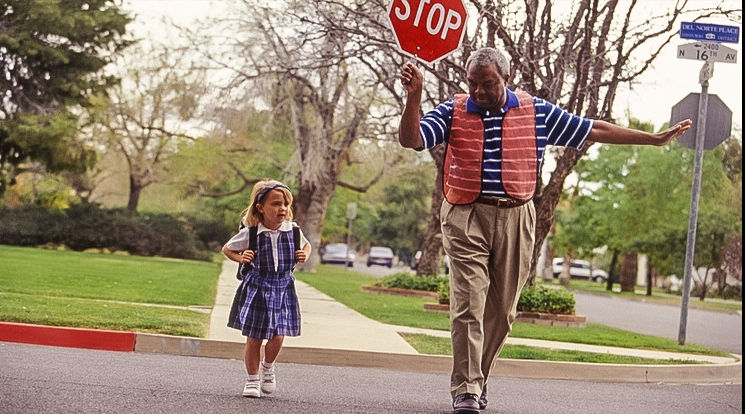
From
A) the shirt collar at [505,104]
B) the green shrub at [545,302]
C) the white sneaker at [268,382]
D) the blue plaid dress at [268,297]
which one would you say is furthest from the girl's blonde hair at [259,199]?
the green shrub at [545,302]

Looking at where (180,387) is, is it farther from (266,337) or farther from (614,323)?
(614,323)

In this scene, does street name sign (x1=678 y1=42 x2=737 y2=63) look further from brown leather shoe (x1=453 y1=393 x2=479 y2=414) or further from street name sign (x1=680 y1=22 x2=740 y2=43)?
brown leather shoe (x1=453 y1=393 x2=479 y2=414)

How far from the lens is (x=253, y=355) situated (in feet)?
20.7

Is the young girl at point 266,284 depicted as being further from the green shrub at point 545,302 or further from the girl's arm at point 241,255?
the green shrub at point 545,302

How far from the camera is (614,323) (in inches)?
763

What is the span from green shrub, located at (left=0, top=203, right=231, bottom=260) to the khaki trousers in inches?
1235

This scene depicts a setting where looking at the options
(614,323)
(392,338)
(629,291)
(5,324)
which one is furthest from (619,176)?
(5,324)

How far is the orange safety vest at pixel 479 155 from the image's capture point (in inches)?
223

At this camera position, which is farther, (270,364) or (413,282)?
(413,282)

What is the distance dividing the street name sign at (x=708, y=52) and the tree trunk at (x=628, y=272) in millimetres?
35235

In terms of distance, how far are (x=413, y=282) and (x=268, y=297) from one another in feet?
55.4

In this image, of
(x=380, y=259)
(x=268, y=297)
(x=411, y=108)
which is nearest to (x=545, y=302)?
(x=268, y=297)

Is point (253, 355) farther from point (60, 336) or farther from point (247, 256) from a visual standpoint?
point (60, 336)

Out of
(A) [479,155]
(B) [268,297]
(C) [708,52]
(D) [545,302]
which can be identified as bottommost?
(D) [545,302]
